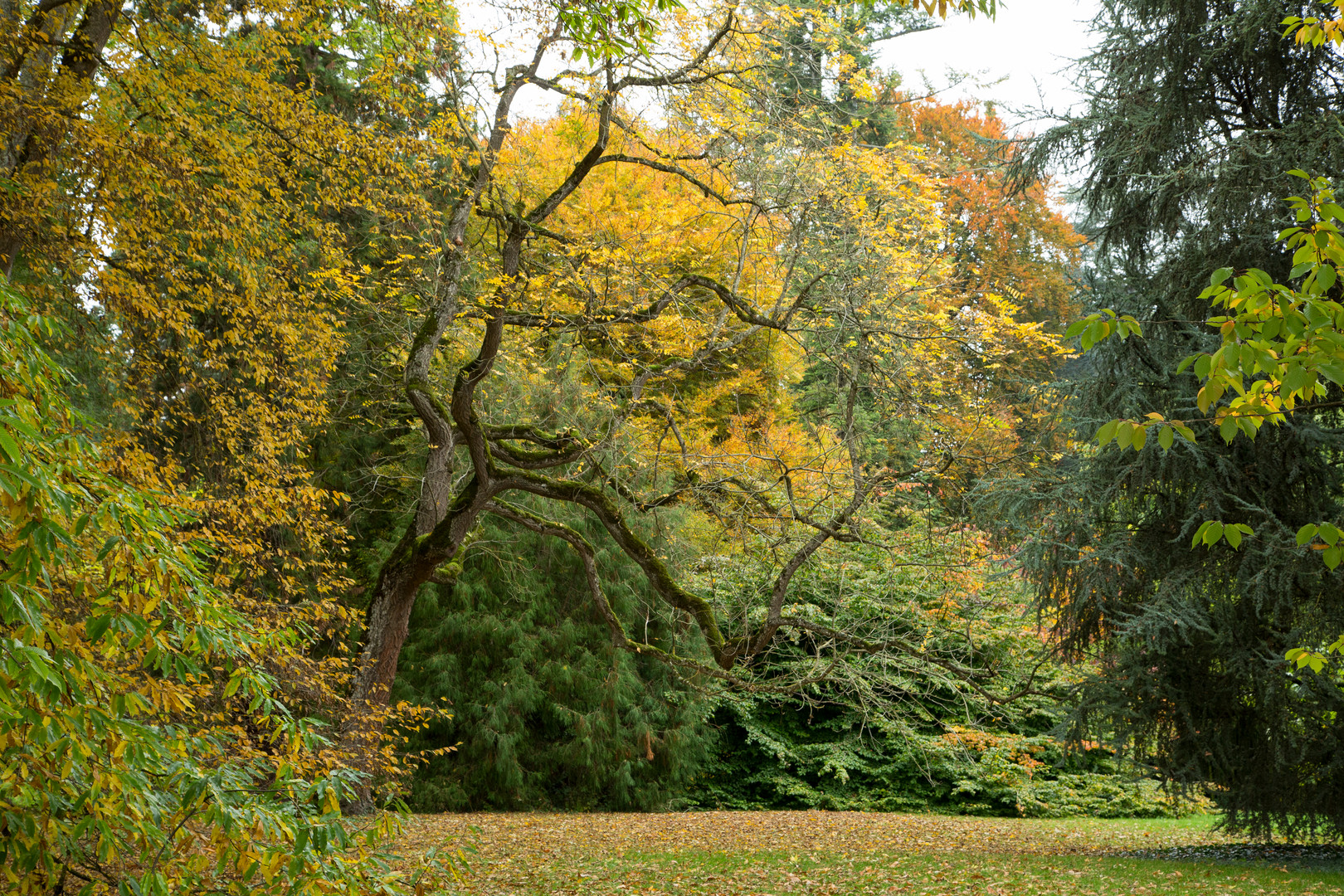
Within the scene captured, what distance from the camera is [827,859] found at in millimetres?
8047

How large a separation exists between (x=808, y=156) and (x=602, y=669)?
7179mm

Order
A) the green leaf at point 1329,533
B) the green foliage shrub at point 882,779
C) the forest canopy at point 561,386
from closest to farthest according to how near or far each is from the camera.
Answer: the green leaf at point 1329,533 → the forest canopy at point 561,386 → the green foliage shrub at point 882,779

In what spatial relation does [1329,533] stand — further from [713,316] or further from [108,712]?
[713,316]

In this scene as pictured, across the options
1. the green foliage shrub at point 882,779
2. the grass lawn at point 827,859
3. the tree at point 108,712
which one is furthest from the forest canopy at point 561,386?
the green foliage shrub at point 882,779

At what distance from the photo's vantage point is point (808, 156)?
703 centimetres

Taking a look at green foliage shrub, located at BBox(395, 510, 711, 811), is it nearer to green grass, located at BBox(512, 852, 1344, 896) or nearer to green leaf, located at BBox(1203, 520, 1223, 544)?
green grass, located at BBox(512, 852, 1344, 896)

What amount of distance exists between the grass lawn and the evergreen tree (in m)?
1.03

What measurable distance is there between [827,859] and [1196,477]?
4649 mm

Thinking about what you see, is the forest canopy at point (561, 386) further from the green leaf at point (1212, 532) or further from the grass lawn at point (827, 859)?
the grass lawn at point (827, 859)

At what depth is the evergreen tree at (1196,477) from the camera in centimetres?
763

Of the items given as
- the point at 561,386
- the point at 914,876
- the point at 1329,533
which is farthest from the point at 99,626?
the point at 561,386

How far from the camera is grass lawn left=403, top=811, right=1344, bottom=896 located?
660cm

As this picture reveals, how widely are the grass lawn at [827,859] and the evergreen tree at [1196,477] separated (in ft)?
3.38

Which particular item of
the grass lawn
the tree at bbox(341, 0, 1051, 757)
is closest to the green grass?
the grass lawn
